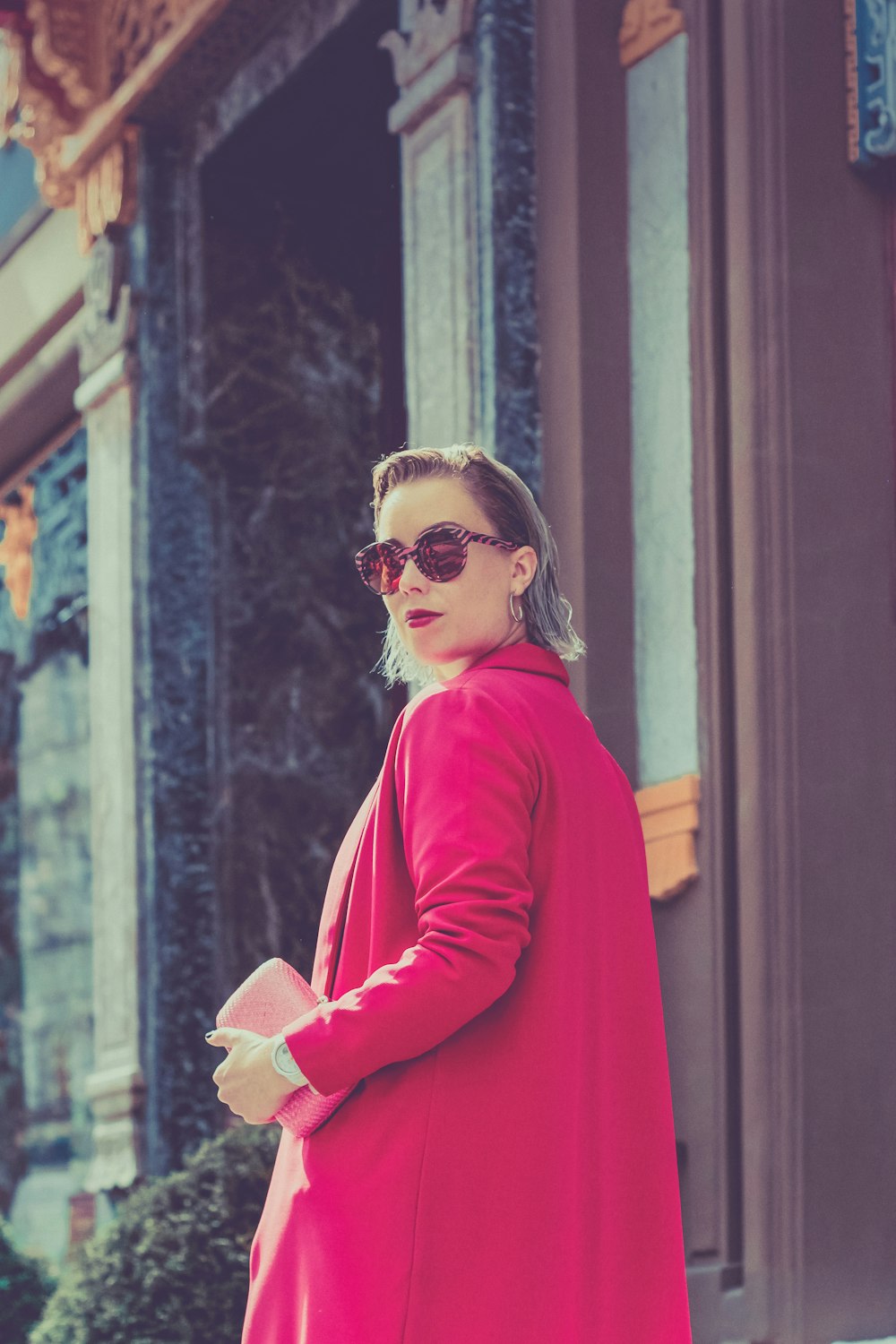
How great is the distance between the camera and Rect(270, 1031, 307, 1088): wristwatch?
2.47 metres

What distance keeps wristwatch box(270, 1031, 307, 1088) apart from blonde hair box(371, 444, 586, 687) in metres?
0.62

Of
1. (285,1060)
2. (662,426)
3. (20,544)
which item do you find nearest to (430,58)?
(662,426)

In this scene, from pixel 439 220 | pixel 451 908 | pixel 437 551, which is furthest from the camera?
pixel 439 220

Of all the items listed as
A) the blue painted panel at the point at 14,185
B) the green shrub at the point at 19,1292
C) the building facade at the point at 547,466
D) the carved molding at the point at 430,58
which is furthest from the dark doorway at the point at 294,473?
the blue painted panel at the point at 14,185

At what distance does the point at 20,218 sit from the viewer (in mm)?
10070

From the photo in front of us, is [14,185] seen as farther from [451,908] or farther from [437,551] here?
[451,908]

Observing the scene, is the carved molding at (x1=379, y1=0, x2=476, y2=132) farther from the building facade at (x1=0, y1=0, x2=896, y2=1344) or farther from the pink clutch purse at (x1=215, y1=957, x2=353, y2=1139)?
the pink clutch purse at (x1=215, y1=957, x2=353, y2=1139)

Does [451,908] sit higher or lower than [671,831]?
lower

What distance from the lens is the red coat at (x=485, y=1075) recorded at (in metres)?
2.45

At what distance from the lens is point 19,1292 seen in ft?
24.4

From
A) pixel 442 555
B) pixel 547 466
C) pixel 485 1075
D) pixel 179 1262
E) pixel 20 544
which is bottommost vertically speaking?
pixel 179 1262

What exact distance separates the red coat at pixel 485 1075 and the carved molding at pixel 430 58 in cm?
387

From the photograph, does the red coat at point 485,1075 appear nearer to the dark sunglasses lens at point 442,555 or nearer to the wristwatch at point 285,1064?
the wristwatch at point 285,1064

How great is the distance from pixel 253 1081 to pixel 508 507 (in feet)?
2.67
